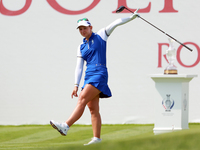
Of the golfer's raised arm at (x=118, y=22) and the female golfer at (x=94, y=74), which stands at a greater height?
the golfer's raised arm at (x=118, y=22)

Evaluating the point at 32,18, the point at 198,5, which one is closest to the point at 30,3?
the point at 32,18

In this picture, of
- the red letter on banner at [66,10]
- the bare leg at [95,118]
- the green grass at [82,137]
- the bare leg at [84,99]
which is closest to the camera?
the green grass at [82,137]

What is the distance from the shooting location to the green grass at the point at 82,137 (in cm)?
280

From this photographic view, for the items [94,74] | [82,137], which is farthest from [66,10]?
[94,74]

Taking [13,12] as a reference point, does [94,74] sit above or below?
below

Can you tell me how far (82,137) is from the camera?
6.44 meters

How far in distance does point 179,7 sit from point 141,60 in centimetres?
113

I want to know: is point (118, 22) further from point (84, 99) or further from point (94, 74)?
point (84, 99)

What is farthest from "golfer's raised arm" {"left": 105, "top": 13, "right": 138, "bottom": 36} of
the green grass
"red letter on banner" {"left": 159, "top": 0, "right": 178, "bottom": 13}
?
"red letter on banner" {"left": 159, "top": 0, "right": 178, "bottom": 13}

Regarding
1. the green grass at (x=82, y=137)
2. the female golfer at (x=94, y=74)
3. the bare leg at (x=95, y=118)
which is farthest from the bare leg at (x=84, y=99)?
the green grass at (x=82, y=137)

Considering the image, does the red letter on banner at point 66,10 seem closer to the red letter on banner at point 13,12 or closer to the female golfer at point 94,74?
the red letter on banner at point 13,12

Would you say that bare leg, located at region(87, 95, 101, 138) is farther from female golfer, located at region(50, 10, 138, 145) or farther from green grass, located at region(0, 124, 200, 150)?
green grass, located at region(0, 124, 200, 150)

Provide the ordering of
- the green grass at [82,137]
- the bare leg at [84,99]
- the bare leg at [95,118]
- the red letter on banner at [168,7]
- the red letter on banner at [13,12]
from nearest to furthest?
the green grass at [82,137] → the bare leg at [84,99] → the bare leg at [95,118] → the red letter on banner at [168,7] → the red letter on banner at [13,12]

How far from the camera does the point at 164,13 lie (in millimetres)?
7480
